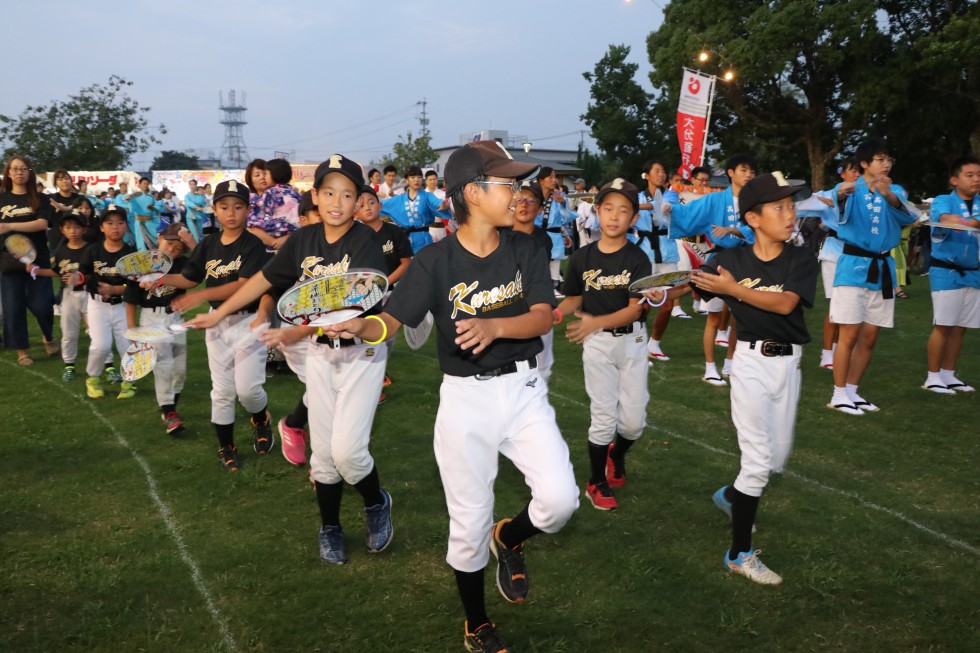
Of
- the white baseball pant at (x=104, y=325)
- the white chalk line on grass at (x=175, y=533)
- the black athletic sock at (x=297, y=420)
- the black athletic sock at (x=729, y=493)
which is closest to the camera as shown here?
the white chalk line on grass at (x=175, y=533)

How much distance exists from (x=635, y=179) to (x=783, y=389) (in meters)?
44.7

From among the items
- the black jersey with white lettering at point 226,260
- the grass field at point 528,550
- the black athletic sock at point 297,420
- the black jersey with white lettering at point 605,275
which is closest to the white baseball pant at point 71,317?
the grass field at point 528,550

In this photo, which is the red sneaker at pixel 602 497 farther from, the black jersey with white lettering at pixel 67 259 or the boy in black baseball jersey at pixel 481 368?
the black jersey with white lettering at pixel 67 259

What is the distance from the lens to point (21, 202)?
10.3 metres

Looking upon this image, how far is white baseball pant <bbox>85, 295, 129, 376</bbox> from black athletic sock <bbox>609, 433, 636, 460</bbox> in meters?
5.59

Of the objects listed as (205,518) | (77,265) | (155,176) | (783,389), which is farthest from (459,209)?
(155,176)

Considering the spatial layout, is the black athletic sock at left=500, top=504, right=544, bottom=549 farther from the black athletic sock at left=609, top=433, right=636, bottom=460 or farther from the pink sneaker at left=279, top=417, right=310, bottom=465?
the pink sneaker at left=279, top=417, right=310, bottom=465

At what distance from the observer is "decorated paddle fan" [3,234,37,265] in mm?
10133

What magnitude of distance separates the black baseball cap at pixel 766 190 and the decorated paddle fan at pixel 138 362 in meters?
4.28

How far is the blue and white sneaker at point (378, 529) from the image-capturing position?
491cm

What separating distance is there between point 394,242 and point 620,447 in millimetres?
3129

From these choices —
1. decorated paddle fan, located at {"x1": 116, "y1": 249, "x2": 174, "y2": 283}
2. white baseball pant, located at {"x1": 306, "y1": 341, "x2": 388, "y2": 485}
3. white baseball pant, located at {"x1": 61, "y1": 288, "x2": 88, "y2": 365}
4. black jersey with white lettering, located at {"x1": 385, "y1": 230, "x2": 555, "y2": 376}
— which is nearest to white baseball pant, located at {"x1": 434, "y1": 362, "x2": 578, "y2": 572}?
black jersey with white lettering, located at {"x1": 385, "y1": 230, "x2": 555, "y2": 376}

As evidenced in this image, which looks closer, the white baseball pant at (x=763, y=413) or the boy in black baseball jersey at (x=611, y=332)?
the white baseball pant at (x=763, y=413)

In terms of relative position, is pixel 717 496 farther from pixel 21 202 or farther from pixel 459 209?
pixel 21 202
